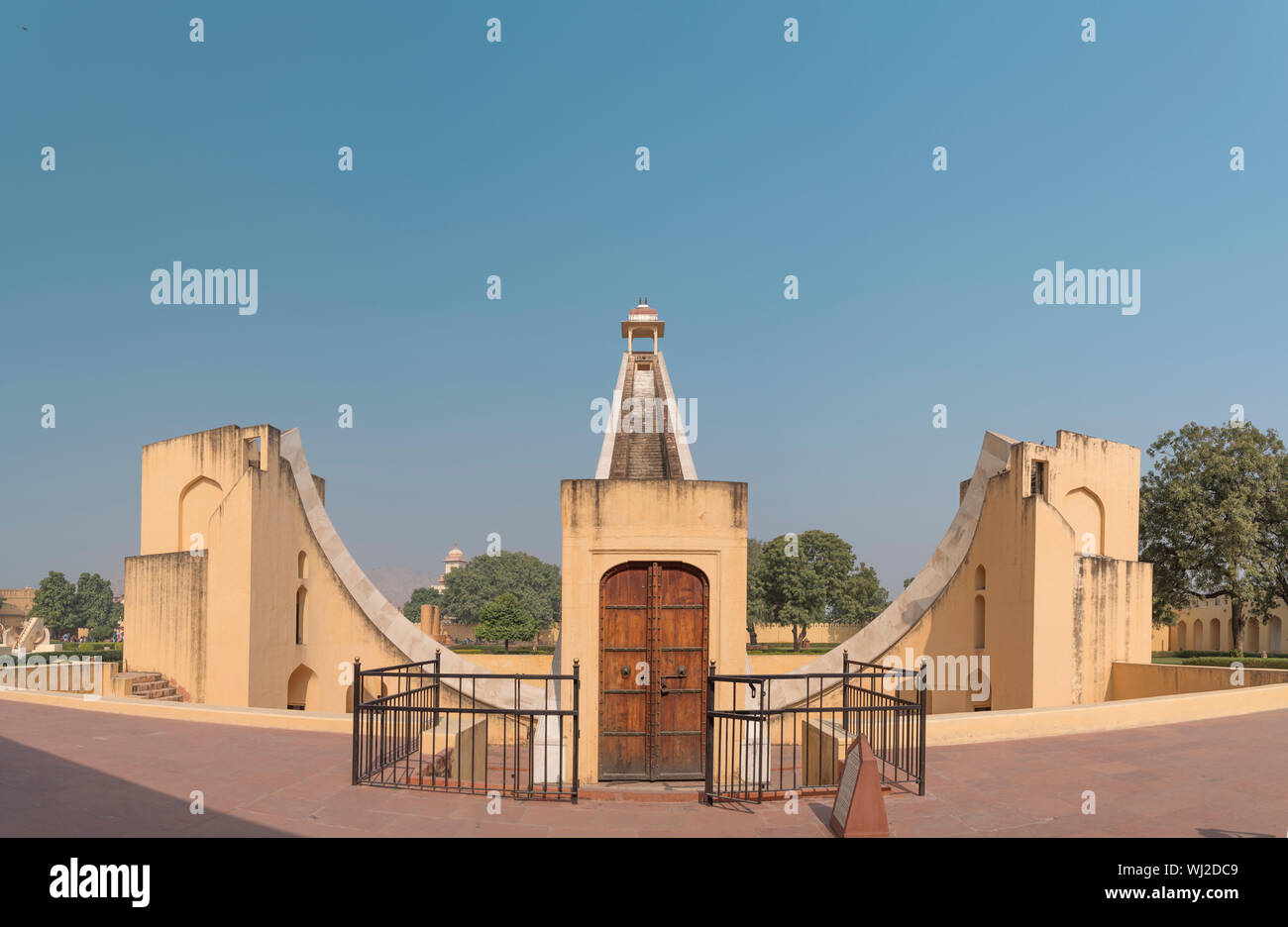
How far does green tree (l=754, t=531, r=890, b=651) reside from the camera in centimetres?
4266

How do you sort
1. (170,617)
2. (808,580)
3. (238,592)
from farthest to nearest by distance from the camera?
(808,580) → (170,617) → (238,592)

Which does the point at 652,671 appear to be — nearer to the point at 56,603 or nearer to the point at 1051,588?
the point at 1051,588

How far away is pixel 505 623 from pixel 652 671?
30.7 metres

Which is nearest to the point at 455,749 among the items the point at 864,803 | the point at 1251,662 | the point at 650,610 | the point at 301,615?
the point at 650,610

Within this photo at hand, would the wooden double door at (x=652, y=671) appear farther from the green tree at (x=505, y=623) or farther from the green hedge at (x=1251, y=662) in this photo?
the green tree at (x=505, y=623)

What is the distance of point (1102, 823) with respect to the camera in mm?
5883

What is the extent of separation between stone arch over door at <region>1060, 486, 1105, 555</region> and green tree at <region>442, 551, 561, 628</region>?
45.7 meters

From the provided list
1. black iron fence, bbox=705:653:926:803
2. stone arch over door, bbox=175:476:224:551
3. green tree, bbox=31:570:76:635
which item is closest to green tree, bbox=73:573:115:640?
green tree, bbox=31:570:76:635

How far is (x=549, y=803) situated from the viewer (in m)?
6.36

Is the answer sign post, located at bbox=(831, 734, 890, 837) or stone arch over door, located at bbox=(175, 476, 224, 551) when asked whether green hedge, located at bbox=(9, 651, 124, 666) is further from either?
sign post, located at bbox=(831, 734, 890, 837)

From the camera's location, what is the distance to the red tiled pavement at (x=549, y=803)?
5.62 m

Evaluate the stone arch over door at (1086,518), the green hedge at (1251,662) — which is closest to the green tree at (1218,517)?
the green hedge at (1251,662)
